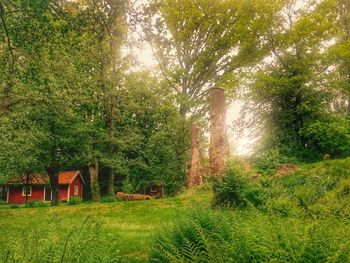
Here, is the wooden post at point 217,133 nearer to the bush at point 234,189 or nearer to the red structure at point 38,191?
the bush at point 234,189

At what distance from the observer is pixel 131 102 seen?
3300 cm

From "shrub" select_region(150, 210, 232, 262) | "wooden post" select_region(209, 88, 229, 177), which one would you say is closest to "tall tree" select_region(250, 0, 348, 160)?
"wooden post" select_region(209, 88, 229, 177)

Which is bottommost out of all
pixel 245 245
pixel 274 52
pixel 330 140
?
pixel 245 245

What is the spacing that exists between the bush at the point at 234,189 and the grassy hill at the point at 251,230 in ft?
1.39

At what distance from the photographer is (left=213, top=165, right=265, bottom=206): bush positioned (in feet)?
38.2

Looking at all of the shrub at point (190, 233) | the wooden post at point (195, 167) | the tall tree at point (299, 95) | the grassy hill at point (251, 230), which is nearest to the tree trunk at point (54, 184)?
the wooden post at point (195, 167)

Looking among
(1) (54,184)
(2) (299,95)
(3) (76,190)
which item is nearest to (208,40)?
(2) (299,95)

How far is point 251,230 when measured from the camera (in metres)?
5.14

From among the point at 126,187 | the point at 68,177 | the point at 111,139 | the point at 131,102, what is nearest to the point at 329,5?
the point at 131,102

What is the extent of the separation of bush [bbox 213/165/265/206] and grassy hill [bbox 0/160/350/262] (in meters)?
0.42

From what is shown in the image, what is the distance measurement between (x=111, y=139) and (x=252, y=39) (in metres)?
15.3

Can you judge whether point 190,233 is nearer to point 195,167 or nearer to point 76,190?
point 195,167

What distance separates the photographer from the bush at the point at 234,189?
38.2 ft

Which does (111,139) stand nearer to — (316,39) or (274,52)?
(274,52)
